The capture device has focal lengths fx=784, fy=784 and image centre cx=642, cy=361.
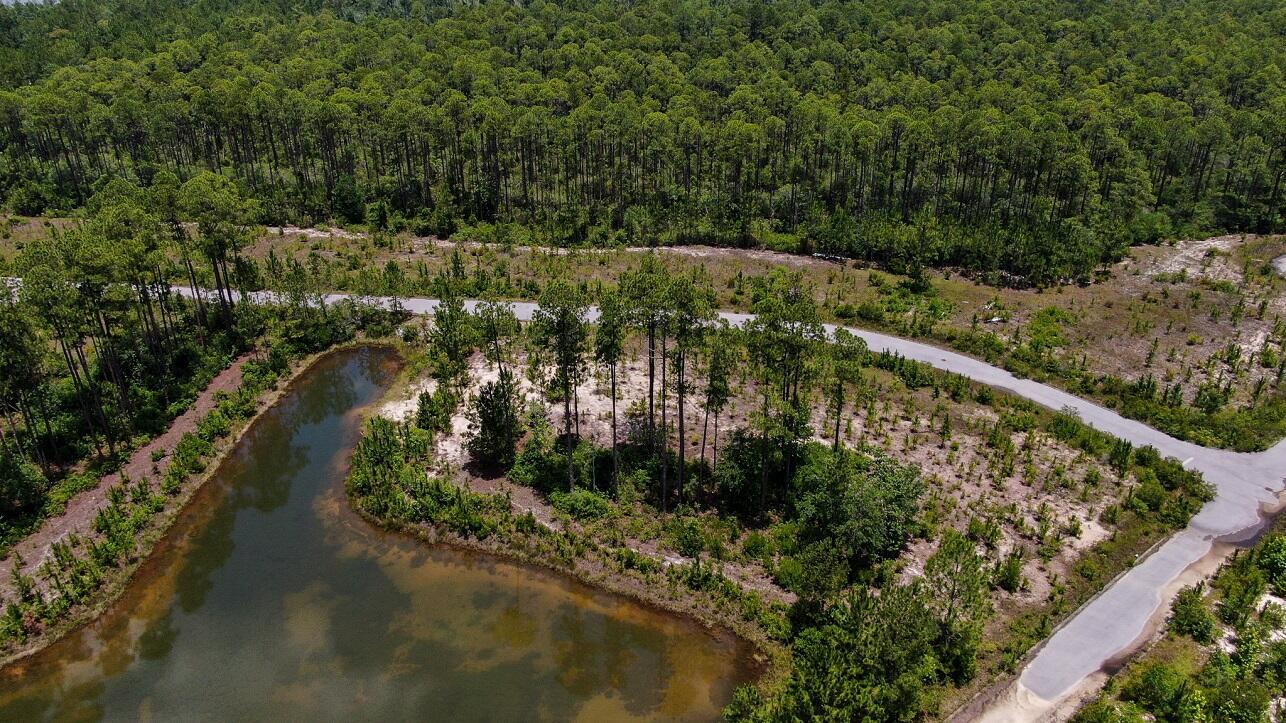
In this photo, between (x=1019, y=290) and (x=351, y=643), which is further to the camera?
(x=1019, y=290)

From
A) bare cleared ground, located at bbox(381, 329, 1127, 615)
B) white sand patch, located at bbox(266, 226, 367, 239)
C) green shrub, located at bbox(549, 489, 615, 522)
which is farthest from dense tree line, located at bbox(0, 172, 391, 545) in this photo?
green shrub, located at bbox(549, 489, 615, 522)

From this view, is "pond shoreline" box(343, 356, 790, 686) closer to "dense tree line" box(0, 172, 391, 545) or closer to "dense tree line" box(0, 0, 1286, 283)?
"dense tree line" box(0, 172, 391, 545)

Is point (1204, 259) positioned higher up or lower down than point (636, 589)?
higher up

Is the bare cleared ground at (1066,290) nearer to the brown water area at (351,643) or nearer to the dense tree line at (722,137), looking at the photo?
the dense tree line at (722,137)

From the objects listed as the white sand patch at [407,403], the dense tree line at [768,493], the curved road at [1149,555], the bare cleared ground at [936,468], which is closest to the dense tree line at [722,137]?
the curved road at [1149,555]

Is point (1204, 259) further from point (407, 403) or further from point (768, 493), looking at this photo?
point (407, 403)

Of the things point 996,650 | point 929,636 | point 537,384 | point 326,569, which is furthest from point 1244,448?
point 326,569

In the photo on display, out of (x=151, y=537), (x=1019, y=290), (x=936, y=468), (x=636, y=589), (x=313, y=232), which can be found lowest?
(x=636, y=589)

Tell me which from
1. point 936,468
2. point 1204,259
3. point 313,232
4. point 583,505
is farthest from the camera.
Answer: point 313,232

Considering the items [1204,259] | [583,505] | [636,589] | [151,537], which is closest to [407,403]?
[151,537]
